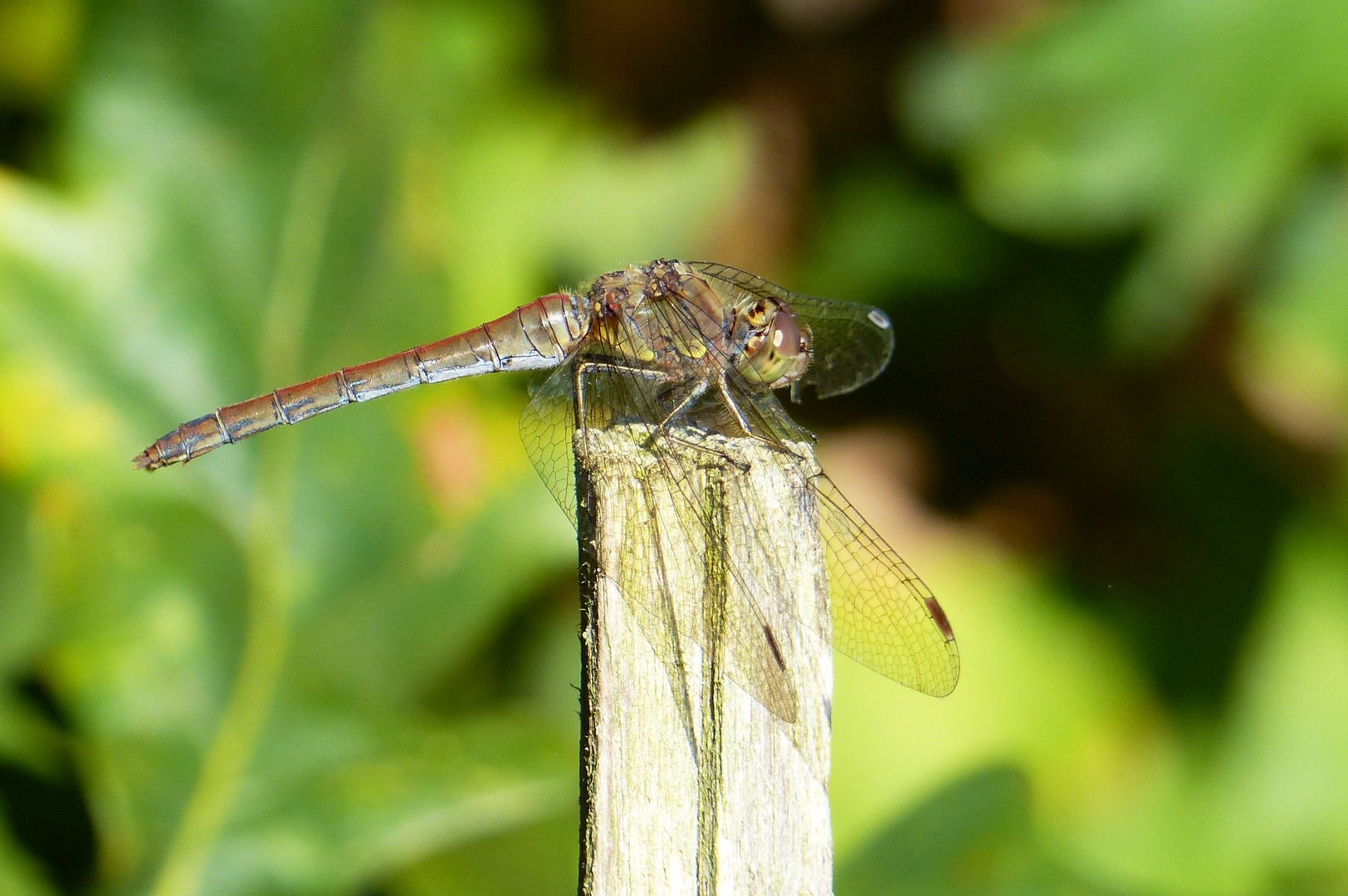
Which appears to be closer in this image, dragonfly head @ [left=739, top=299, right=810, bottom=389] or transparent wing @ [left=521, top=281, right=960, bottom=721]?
transparent wing @ [left=521, top=281, right=960, bottom=721]

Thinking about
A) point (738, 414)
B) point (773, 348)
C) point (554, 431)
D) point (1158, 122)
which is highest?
point (1158, 122)

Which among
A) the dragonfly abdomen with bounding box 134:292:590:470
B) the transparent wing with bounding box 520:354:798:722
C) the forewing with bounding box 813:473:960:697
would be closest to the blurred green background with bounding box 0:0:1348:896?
the dragonfly abdomen with bounding box 134:292:590:470

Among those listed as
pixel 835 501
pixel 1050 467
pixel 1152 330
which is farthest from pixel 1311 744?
pixel 835 501

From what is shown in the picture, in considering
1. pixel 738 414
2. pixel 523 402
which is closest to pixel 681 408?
pixel 738 414

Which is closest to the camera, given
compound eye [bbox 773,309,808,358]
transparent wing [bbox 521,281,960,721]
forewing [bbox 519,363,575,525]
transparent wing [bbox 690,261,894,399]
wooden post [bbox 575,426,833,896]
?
wooden post [bbox 575,426,833,896]

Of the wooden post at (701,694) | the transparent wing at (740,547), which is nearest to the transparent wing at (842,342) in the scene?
the transparent wing at (740,547)

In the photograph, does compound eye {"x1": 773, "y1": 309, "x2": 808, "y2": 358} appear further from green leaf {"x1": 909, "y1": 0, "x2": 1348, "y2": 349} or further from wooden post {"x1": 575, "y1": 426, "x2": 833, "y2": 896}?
green leaf {"x1": 909, "y1": 0, "x2": 1348, "y2": 349}

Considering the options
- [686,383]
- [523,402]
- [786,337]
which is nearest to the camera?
[686,383]

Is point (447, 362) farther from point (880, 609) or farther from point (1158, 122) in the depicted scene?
point (1158, 122)
